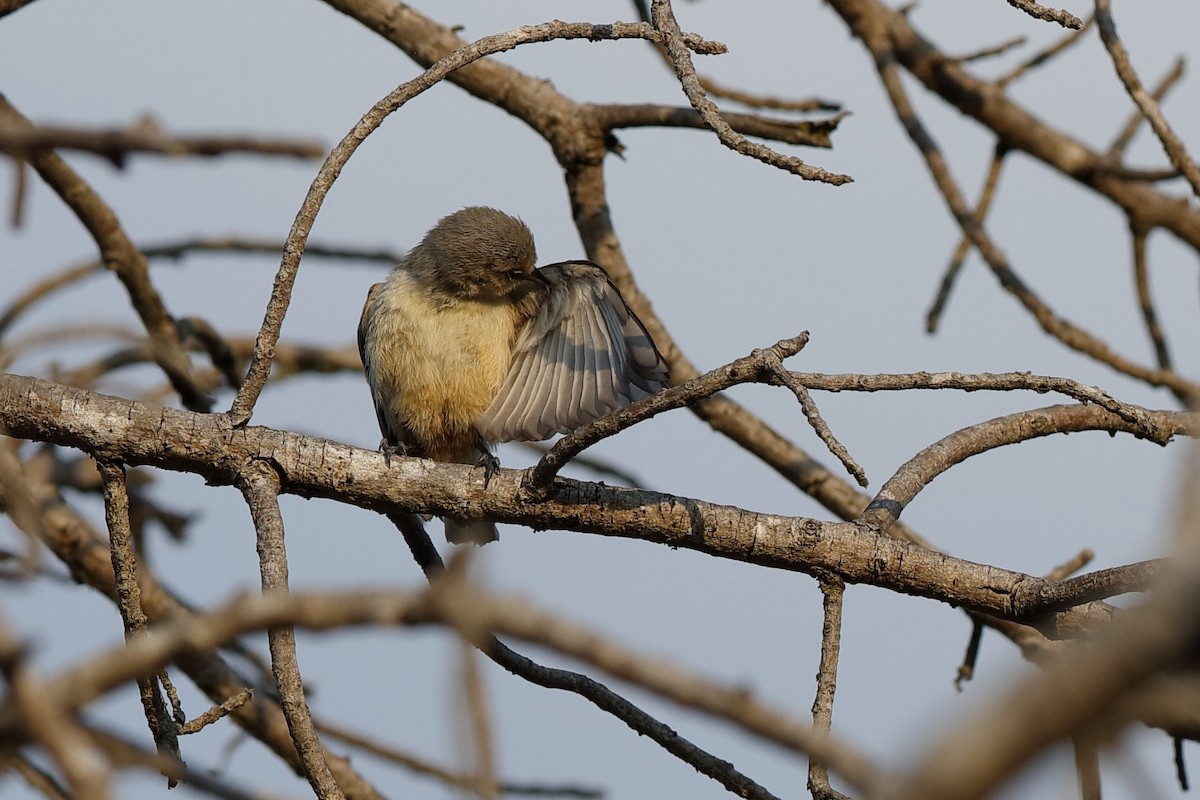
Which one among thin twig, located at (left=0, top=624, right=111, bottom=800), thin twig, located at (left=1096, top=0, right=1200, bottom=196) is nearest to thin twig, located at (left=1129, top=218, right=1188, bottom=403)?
thin twig, located at (left=1096, top=0, right=1200, bottom=196)

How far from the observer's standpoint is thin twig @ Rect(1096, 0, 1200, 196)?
14.4ft

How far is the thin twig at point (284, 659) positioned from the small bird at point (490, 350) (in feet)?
4.06

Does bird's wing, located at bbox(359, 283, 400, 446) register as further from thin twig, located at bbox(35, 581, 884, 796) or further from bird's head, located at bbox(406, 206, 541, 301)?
thin twig, located at bbox(35, 581, 884, 796)

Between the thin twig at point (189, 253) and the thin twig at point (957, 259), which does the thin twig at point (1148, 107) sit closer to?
the thin twig at point (957, 259)

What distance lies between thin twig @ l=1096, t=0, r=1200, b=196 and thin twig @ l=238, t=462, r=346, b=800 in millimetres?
3207

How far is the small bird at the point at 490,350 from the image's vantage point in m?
4.27

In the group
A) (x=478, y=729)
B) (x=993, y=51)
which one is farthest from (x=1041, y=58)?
(x=478, y=729)

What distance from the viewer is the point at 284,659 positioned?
8.75ft

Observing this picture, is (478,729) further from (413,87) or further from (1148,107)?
(1148,107)

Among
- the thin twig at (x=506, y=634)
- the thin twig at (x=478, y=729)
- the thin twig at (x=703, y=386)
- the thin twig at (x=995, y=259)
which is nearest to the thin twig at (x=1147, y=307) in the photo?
the thin twig at (x=995, y=259)

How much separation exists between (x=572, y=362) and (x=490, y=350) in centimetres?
33

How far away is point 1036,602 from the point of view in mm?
3023

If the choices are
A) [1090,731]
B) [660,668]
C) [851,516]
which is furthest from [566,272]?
[1090,731]

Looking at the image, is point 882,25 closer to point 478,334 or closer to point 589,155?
point 589,155
